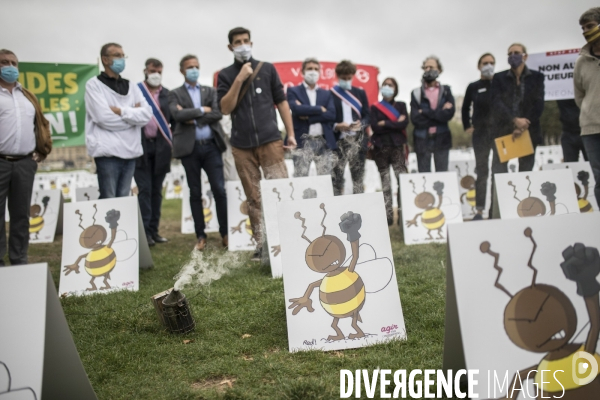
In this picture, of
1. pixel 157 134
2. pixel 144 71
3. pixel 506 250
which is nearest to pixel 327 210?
pixel 506 250

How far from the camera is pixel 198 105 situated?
5688mm

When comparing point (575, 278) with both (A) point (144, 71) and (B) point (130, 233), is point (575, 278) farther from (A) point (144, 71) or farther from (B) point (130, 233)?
(A) point (144, 71)

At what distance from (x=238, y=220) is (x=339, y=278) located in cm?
329

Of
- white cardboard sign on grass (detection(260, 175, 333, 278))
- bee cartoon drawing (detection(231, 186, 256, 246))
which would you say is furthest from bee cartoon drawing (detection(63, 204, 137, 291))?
bee cartoon drawing (detection(231, 186, 256, 246))

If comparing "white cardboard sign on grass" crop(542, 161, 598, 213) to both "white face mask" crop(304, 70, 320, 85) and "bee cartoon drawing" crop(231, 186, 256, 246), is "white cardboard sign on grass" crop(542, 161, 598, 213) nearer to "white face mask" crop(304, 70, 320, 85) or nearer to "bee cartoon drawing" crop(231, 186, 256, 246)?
"white face mask" crop(304, 70, 320, 85)

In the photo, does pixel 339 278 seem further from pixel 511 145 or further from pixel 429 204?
pixel 511 145

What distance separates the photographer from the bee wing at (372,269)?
8.59 feet

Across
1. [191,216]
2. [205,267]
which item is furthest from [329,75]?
[205,267]

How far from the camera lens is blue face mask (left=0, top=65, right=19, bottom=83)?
4168 millimetres

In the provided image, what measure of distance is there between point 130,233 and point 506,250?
10.3 feet

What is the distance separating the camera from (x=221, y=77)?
15.8 ft

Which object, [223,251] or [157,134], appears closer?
[223,251]

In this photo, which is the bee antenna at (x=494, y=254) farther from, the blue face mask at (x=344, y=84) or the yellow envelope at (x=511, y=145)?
the blue face mask at (x=344, y=84)

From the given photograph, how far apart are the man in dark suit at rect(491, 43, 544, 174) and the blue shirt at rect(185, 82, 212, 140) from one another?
3517 mm
